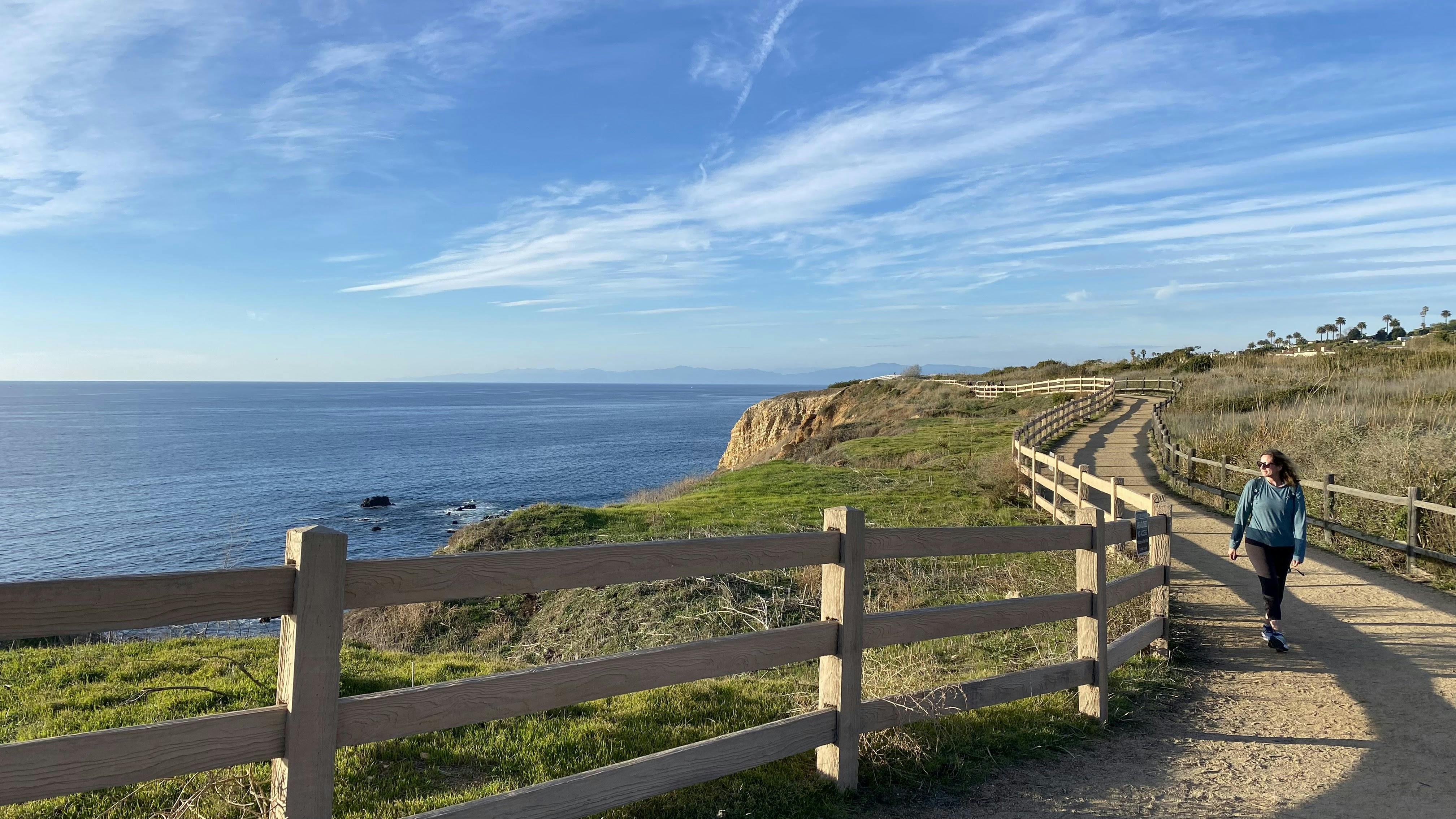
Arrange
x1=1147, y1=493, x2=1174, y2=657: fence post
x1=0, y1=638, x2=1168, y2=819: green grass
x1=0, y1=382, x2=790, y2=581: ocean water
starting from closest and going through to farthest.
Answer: x1=0, y1=638, x2=1168, y2=819: green grass < x1=1147, y1=493, x2=1174, y2=657: fence post < x1=0, y1=382, x2=790, y2=581: ocean water

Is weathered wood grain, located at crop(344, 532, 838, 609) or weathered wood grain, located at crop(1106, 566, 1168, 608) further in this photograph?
weathered wood grain, located at crop(1106, 566, 1168, 608)

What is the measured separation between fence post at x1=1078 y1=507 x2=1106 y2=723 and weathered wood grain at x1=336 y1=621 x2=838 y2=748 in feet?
8.72

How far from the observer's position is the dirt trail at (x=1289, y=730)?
4957 mm

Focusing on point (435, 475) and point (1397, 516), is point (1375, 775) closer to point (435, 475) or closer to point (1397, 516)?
point (1397, 516)

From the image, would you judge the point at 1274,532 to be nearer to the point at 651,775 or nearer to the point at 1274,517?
the point at 1274,517

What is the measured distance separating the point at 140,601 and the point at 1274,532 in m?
9.16

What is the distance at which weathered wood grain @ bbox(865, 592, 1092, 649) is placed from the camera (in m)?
4.79

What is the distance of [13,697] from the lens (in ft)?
20.1

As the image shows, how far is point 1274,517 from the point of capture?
26.6 feet

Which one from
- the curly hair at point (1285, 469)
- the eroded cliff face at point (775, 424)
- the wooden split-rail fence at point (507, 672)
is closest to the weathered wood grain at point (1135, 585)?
the wooden split-rail fence at point (507, 672)

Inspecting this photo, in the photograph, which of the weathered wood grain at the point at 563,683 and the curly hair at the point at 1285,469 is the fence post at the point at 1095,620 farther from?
the curly hair at the point at 1285,469

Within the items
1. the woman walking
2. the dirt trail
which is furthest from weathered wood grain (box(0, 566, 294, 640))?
the woman walking

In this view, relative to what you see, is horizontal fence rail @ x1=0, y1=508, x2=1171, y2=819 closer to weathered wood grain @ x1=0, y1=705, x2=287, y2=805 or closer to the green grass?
weathered wood grain @ x1=0, y1=705, x2=287, y2=805

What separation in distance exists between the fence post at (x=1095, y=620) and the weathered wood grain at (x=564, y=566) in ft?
8.95
